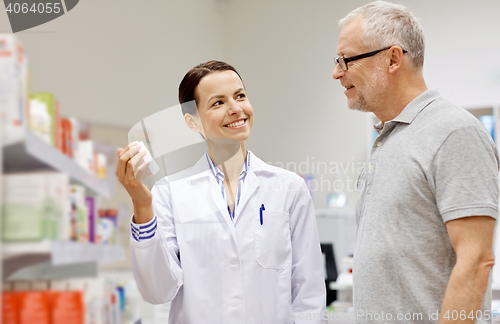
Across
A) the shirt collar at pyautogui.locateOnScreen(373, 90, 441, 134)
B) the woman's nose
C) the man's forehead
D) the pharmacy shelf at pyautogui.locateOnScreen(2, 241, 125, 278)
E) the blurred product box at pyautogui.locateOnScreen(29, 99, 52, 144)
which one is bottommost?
the pharmacy shelf at pyautogui.locateOnScreen(2, 241, 125, 278)

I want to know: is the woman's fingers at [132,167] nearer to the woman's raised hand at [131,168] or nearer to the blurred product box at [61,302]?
the woman's raised hand at [131,168]

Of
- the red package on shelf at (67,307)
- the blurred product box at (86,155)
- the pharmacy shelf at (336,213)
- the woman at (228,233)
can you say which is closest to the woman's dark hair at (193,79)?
the woman at (228,233)

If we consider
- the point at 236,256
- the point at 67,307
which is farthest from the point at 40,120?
the point at 236,256

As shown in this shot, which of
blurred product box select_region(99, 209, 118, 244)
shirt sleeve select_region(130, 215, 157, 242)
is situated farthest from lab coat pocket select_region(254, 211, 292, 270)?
blurred product box select_region(99, 209, 118, 244)

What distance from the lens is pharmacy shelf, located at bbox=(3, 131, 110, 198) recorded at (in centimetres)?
75

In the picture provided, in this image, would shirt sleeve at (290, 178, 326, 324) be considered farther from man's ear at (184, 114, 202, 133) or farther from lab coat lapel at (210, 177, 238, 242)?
man's ear at (184, 114, 202, 133)

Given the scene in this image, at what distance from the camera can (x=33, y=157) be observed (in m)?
0.78

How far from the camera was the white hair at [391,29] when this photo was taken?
1.33 meters

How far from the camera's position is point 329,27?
158 inches

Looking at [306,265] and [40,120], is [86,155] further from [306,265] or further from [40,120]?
[306,265]

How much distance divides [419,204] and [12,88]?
36.7 inches

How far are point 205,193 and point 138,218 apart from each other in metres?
0.33

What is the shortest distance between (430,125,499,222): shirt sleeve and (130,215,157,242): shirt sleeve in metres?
0.73

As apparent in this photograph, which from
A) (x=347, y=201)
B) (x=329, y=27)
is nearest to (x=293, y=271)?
(x=347, y=201)
